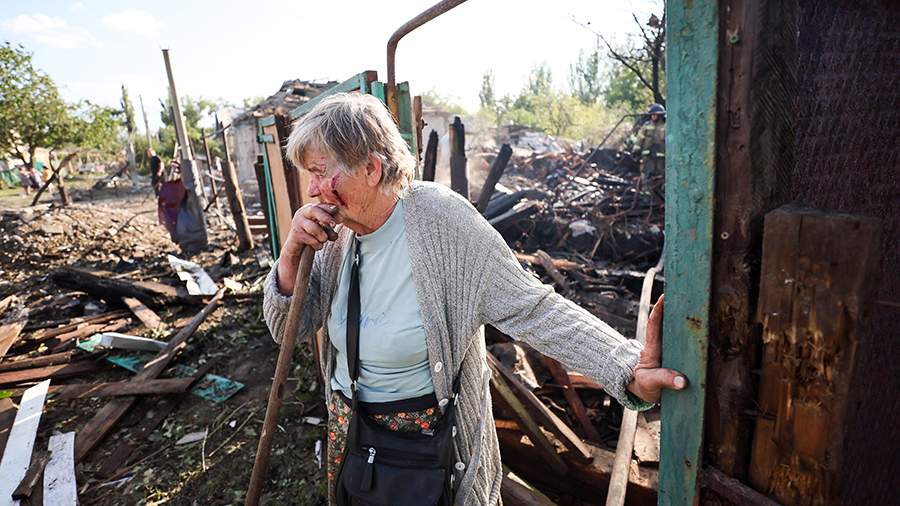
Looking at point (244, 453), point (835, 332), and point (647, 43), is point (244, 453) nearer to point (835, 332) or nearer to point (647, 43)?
point (835, 332)

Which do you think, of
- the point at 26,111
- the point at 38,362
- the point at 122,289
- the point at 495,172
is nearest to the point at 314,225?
the point at 495,172

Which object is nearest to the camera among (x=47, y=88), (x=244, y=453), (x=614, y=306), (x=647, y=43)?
(x=244, y=453)

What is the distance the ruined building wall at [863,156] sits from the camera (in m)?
1.09

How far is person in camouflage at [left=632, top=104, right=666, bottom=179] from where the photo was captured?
36.0 ft

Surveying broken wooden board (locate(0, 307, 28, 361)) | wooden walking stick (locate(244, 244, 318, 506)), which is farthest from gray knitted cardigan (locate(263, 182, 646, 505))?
broken wooden board (locate(0, 307, 28, 361))

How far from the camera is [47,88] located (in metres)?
20.8

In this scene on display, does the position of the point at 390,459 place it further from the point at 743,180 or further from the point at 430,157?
the point at 430,157

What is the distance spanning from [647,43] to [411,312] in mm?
16370

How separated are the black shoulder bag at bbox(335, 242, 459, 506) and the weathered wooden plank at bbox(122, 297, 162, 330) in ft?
18.1

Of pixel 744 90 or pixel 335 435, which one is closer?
pixel 744 90

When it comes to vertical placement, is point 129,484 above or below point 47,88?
below

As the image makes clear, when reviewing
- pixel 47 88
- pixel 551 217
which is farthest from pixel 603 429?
pixel 47 88

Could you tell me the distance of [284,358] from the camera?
1762 mm

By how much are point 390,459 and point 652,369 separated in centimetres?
99
